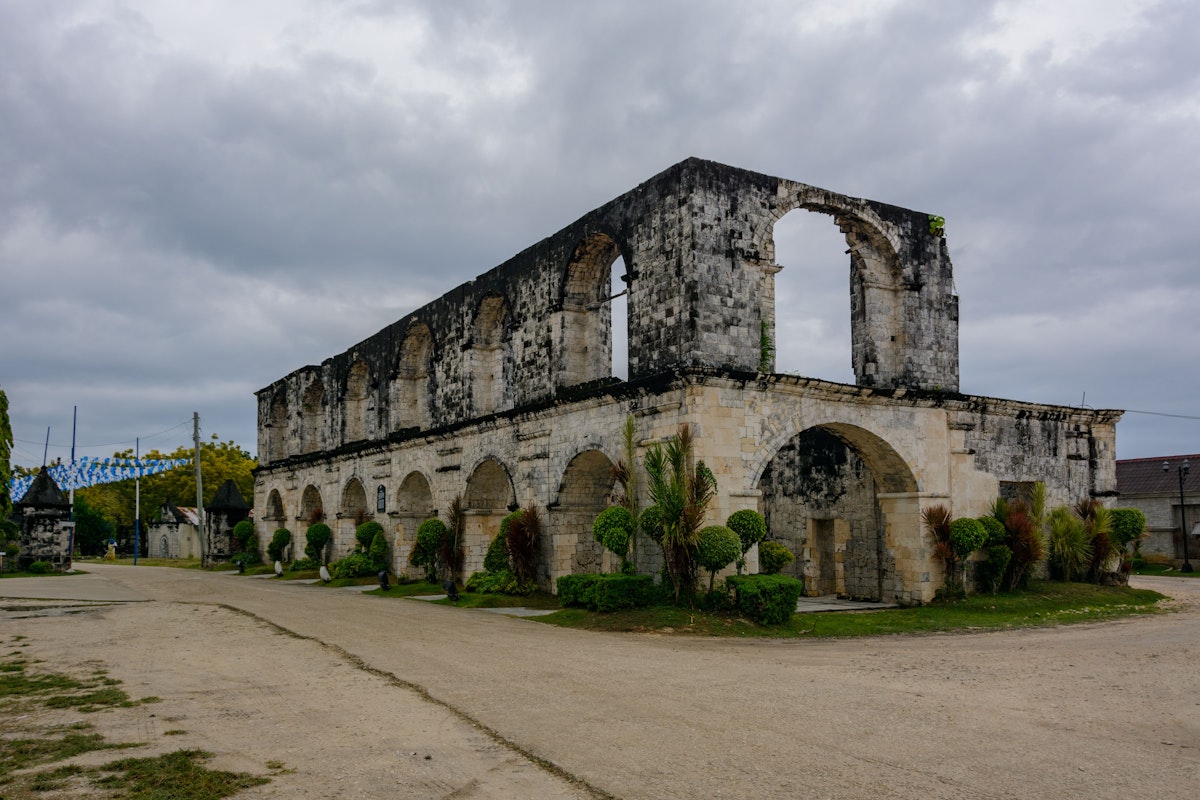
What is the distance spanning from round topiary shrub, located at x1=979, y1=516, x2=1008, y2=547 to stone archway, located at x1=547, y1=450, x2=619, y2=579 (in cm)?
703

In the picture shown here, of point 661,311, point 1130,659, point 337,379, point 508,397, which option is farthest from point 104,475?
point 1130,659

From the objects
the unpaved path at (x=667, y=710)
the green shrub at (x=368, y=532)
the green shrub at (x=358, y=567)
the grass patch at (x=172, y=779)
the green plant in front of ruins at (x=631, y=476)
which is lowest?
the green shrub at (x=358, y=567)

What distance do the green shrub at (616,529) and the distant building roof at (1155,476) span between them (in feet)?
82.7

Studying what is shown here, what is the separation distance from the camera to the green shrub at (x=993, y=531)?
56.6 feet

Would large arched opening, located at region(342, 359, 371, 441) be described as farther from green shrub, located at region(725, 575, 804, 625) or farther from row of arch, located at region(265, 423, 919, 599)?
green shrub, located at region(725, 575, 804, 625)

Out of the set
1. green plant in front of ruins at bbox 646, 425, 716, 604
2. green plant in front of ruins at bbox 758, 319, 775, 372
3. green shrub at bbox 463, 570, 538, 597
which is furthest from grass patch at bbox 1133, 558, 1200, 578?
green plant in front of ruins at bbox 646, 425, 716, 604

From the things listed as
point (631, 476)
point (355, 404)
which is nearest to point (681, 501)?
point (631, 476)

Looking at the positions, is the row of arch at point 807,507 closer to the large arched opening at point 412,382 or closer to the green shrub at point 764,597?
the green shrub at point 764,597

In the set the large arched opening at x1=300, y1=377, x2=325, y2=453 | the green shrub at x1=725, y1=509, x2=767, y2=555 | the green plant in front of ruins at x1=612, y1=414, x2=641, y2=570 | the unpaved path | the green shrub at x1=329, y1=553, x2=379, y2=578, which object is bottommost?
the green shrub at x1=329, y1=553, x2=379, y2=578

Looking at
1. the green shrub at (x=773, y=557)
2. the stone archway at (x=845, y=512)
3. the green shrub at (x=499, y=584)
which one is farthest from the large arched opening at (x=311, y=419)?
the green shrub at (x=773, y=557)

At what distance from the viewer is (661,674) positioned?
9.48m

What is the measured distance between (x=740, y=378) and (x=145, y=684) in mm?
9270

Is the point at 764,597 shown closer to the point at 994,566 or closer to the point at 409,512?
the point at 994,566

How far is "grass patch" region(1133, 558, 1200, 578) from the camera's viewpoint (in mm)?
28703
